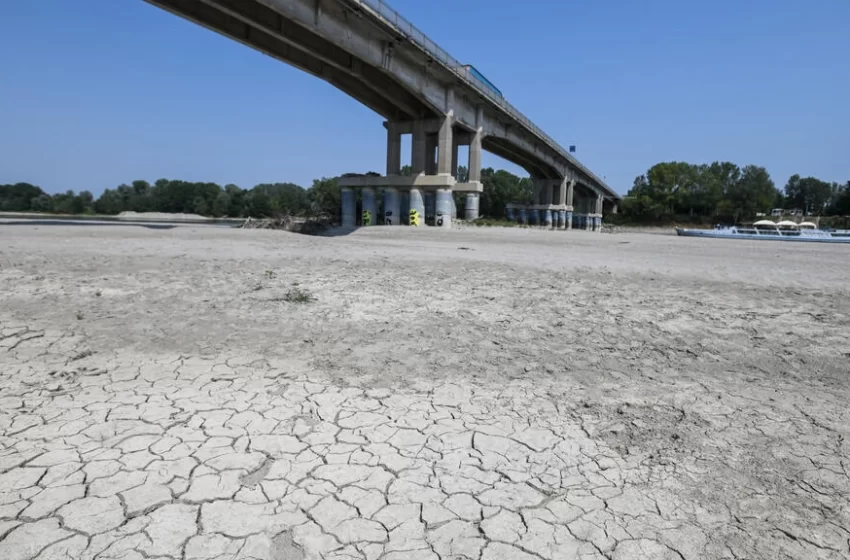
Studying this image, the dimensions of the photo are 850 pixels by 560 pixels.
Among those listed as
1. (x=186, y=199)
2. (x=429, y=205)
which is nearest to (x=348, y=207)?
(x=429, y=205)

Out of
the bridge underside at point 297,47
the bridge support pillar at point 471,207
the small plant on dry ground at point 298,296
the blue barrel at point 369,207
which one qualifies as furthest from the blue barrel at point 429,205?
the small plant on dry ground at point 298,296

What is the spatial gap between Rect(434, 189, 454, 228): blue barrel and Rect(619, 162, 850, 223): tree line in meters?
73.5

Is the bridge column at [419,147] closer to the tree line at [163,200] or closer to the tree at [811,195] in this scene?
the tree line at [163,200]

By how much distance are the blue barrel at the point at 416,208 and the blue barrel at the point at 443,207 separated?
48.0 inches

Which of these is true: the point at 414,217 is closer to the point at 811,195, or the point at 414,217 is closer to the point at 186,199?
the point at 186,199

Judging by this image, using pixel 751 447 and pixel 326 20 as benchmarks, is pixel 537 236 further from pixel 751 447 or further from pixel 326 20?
pixel 751 447

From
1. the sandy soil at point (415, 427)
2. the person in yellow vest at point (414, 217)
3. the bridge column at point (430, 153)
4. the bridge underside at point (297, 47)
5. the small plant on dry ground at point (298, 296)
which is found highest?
the bridge underside at point (297, 47)

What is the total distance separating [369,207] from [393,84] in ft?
31.0

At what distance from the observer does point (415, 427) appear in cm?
354

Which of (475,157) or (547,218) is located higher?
(475,157)

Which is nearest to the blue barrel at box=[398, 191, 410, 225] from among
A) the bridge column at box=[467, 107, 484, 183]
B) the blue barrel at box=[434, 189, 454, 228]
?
the blue barrel at box=[434, 189, 454, 228]

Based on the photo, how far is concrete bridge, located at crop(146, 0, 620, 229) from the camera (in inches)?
885

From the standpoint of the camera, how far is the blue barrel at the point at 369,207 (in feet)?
116

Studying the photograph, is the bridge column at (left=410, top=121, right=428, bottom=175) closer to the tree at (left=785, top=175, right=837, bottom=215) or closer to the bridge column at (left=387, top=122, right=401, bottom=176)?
the bridge column at (left=387, top=122, right=401, bottom=176)
